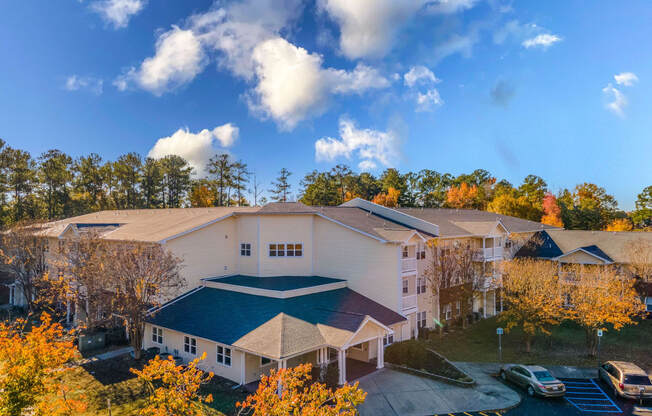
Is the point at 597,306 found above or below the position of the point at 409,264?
below

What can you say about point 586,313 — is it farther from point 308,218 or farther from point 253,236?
point 253,236

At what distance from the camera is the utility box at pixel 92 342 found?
24630 millimetres

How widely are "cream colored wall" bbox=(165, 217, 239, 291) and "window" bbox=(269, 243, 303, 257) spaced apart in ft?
11.0

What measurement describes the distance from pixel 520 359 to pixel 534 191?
2417 inches

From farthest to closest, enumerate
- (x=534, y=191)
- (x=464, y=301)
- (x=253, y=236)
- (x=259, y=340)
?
(x=534, y=191), (x=464, y=301), (x=253, y=236), (x=259, y=340)

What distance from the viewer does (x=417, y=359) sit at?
22984 millimetres

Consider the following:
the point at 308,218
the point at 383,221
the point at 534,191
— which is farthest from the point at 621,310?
the point at 534,191

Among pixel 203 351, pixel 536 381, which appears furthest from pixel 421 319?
pixel 203 351

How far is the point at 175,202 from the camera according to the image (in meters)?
78.5

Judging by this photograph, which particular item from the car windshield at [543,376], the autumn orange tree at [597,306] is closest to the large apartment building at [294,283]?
the car windshield at [543,376]

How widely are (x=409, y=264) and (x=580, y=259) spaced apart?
19669 mm

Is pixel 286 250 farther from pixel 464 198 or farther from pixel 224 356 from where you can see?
pixel 464 198

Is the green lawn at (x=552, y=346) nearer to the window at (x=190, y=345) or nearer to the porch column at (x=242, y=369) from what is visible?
the porch column at (x=242, y=369)

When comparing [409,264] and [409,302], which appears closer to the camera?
[409,302]
